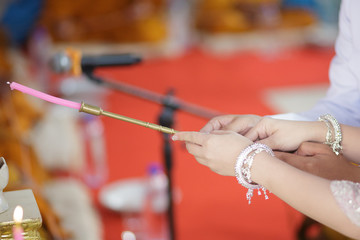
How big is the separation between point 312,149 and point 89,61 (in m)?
0.69

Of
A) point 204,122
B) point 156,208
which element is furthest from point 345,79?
point 204,122

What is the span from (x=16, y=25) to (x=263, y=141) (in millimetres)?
3877

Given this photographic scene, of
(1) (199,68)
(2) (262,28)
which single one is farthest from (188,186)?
(2) (262,28)

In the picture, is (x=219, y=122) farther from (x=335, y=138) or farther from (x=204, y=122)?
(x=204, y=122)

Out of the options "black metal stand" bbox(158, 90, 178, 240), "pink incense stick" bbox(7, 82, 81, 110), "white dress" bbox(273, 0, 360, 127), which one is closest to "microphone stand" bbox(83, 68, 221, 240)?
"black metal stand" bbox(158, 90, 178, 240)

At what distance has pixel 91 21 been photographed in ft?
15.9

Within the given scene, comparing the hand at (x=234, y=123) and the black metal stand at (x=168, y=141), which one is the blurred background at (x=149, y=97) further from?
the hand at (x=234, y=123)

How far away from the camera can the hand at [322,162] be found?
2.70ft

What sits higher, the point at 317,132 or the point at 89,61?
the point at 89,61

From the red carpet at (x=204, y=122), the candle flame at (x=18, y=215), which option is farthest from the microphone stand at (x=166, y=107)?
the candle flame at (x=18, y=215)

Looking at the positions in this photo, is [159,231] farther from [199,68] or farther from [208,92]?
[199,68]

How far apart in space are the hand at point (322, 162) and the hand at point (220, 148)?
0.10m

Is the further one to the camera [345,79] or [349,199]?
[345,79]

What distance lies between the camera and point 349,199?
2.42 ft
